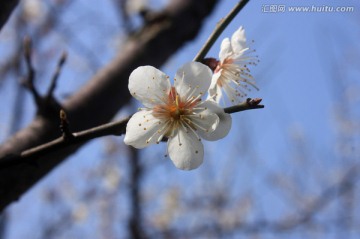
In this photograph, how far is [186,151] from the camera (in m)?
0.82

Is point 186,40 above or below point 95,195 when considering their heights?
above

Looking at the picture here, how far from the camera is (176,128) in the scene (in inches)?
34.9

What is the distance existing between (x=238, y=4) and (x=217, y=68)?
0.15 meters

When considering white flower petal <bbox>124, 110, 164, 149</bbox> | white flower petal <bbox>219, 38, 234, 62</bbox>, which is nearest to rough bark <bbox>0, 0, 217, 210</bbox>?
white flower petal <bbox>124, 110, 164, 149</bbox>

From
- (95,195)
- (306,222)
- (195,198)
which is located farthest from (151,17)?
(95,195)

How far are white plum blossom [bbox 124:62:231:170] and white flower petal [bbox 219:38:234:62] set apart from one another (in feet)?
0.33

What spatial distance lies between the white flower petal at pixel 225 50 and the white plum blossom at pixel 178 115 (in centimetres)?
10

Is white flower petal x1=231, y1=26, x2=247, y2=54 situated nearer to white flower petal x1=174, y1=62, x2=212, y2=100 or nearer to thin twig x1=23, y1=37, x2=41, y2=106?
white flower petal x1=174, y1=62, x2=212, y2=100

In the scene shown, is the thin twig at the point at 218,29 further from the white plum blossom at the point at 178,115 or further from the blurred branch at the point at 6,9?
the blurred branch at the point at 6,9

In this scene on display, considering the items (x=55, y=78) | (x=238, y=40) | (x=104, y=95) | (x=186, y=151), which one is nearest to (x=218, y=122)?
(x=186, y=151)

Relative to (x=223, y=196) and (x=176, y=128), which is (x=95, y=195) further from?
(x=176, y=128)

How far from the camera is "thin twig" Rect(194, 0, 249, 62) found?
0.78m

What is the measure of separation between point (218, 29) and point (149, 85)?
189mm

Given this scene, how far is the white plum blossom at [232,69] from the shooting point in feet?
2.86
